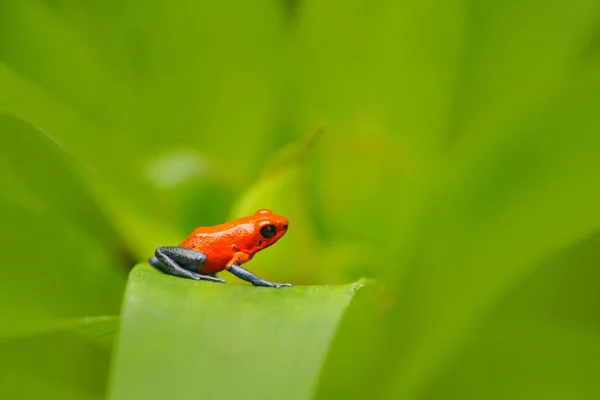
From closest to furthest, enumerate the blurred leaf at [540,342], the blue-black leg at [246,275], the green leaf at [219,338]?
the green leaf at [219,338] < the blue-black leg at [246,275] < the blurred leaf at [540,342]

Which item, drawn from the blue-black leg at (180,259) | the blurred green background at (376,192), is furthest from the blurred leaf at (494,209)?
the blue-black leg at (180,259)

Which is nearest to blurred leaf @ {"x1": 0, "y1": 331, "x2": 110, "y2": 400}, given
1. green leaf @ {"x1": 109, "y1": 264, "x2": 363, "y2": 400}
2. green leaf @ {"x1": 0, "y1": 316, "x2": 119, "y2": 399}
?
green leaf @ {"x1": 0, "y1": 316, "x2": 119, "y2": 399}

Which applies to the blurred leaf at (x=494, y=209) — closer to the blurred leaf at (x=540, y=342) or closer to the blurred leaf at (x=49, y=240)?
the blurred leaf at (x=540, y=342)

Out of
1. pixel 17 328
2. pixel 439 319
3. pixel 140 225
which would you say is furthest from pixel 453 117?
pixel 17 328

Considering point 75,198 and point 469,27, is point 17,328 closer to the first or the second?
point 75,198

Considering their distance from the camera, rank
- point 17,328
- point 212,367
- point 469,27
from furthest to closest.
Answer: point 469,27, point 17,328, point 212,367

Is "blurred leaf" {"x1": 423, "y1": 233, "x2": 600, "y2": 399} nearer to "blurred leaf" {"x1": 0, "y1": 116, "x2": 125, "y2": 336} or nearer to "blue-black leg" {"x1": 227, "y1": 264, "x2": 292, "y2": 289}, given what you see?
"blue-black leg" {"x1": 227, "y1": 264, "x2": 292, "y2": 289}
